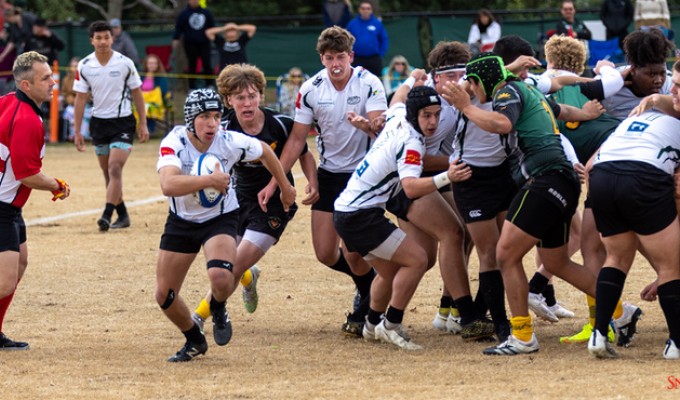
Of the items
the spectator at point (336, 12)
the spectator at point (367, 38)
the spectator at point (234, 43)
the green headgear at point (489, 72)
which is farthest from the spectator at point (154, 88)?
the green headgear at point (489, 72)

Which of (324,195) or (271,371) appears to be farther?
(324,195)

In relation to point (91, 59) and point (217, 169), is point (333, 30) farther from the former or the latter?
point (91, 59)

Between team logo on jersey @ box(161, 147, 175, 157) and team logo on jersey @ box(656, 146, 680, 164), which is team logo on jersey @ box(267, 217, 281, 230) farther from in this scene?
team logo on jersey @ box(656, 146, 680, 164)

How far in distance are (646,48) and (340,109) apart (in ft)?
7.31

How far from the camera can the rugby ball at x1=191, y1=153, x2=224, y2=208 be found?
23.4 ft

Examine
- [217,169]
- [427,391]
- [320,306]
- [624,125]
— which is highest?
[624,125]

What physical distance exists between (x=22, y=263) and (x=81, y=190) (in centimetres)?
886

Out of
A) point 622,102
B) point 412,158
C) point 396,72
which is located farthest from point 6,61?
point 412,158

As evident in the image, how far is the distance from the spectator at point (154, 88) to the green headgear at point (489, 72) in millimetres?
16207

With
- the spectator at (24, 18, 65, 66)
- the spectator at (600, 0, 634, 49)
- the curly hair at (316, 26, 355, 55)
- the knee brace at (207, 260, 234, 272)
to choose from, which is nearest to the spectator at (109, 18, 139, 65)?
the spectator at (24, 18, 65, 66)

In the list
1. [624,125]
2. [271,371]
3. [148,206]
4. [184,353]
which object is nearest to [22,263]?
[184,353]

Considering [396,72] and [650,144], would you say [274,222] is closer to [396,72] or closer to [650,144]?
[650,144]

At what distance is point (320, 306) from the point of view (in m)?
9.09

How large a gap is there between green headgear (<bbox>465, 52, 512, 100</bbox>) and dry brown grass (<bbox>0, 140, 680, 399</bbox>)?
166 cm
